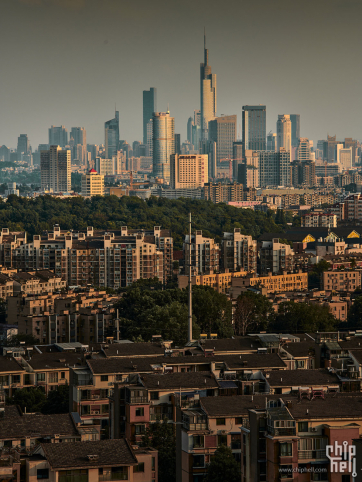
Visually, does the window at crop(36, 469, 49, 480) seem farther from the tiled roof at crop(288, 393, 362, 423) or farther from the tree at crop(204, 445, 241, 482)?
the tiled roof at crop(288, 393, 362, 423)

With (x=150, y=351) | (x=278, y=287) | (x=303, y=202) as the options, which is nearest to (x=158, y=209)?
(x=278, y=287)

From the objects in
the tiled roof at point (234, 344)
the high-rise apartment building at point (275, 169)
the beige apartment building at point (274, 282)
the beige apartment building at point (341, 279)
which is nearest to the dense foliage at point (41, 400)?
the tiled roof at point (234, 344)

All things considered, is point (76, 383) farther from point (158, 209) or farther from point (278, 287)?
point (158, 209)

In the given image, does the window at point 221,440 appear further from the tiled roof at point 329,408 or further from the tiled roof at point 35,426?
the tiled roof at point 35,426

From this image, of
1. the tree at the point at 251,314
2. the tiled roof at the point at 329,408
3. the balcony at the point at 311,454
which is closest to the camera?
the balcony at the point at 311,454

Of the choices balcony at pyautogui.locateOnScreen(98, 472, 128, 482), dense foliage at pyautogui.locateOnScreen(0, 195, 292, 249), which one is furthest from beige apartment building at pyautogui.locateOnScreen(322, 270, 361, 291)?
balcony at pyautogui.locateOnScreen(98, 472, 128, 482)

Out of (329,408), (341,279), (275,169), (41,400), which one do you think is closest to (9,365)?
(41,400)
